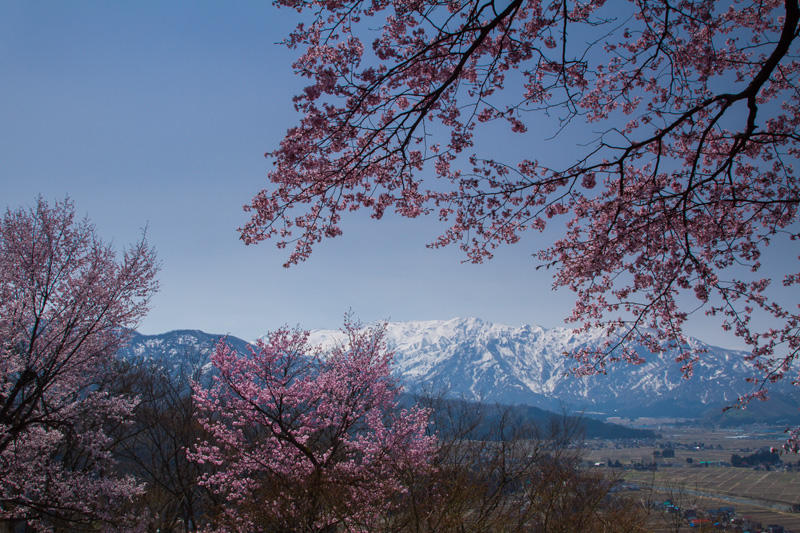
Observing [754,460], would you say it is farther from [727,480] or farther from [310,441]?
[310,441]

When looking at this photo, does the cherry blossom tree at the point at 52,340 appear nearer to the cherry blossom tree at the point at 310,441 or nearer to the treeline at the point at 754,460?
the cherry blossom tree at the point at 310,441

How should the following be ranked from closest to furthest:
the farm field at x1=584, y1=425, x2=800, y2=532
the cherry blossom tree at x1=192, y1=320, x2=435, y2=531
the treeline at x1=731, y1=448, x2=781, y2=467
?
the cherry blossom tree at x1=192, y1=320, x2=435, y2=531, the farm field at x1=584, y1=425, x2=800, y2=532, the treeline at x1=731, y1=448, x2=781, y2=467

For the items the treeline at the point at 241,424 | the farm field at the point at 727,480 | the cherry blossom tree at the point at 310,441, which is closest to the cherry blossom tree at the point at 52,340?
Result: the treeline at the point at 241,424

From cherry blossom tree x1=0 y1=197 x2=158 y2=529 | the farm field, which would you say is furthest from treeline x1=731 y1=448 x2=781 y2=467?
cherry blossom tree x1=0 y1=197 x2=158 y2=529

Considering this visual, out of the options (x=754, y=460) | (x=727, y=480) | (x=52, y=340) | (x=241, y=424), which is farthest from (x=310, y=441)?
(x=754, y=460)

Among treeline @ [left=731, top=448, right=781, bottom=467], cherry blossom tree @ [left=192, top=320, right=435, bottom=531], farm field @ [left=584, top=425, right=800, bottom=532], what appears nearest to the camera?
Answer: cherry blossom tree @ [left=192, top=320, right=435, bottom=531]

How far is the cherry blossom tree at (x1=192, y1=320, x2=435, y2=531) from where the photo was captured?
7.27 metres

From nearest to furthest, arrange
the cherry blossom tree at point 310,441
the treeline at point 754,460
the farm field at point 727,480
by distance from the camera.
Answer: the cherry blossom tree at point 310,441
the farm field at point 727,480
the treeline at point 754,460

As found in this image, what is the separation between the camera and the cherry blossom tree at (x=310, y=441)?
7.27m

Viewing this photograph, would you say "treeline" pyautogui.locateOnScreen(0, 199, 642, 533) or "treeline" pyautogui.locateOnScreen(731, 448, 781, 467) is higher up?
"treeline" pyautogui.locateOnScreen(0, 199, 642, 533)

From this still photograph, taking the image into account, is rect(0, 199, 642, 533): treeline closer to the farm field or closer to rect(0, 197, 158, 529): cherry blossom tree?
rect(0, 197, 158, 529): cherry blossom tree

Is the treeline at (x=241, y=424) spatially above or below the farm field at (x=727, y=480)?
above

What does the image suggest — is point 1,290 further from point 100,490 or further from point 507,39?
point 507,39

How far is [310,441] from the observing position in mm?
12367
